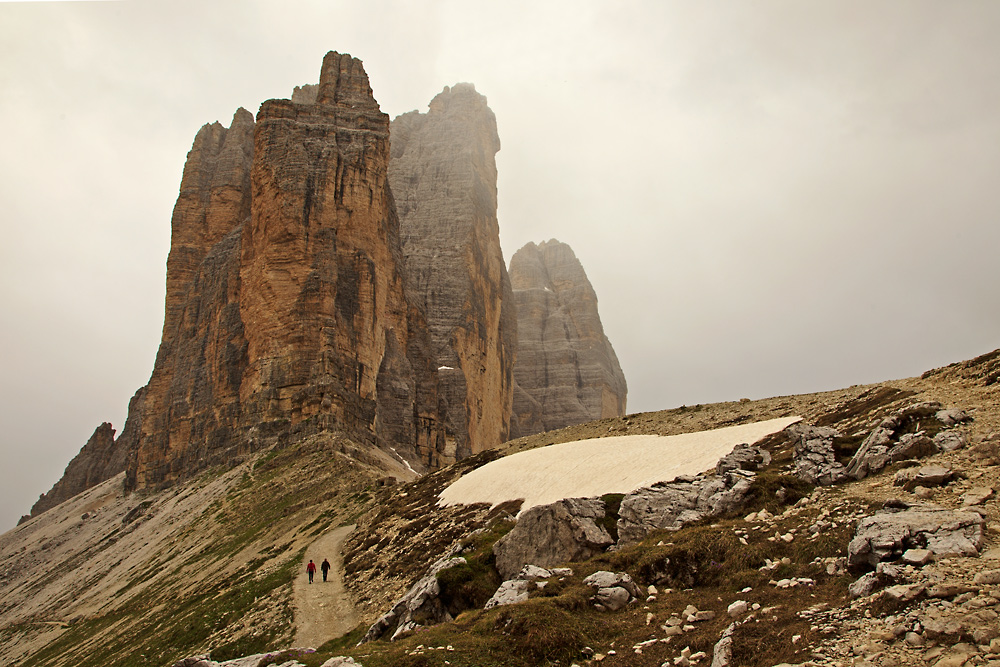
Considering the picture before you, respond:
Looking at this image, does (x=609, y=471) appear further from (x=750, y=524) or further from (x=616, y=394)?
(x=616, y=394)

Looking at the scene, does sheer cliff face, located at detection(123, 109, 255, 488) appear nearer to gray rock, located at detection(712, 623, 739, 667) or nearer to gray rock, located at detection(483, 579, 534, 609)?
gray rock, located at detection(483, 579, 534, 609)

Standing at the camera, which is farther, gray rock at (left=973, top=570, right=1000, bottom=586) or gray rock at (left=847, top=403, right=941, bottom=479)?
gray rock at (left=847, top=403, right=941, bottom=479)

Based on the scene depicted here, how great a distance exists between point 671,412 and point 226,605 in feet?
86.9

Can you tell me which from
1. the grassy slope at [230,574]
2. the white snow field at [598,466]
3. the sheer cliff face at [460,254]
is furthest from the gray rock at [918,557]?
the sheer cliff face at [460,254]

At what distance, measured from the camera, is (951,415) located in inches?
639

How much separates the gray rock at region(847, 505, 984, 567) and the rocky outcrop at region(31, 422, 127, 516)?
124687 millimetres

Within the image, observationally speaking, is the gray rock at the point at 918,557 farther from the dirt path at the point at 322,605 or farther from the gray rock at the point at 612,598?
the dirt path at the point at 322,605

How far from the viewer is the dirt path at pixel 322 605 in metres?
22.1

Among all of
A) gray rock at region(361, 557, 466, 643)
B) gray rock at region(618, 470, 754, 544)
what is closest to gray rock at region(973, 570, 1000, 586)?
gray rock at region(618, 470, 754, 544)

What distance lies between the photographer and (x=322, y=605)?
82.2ft

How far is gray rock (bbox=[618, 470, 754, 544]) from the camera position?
17.8 metres

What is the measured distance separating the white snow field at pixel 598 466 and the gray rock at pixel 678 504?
2.85m

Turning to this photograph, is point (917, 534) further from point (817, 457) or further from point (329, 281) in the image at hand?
point (329, 281)

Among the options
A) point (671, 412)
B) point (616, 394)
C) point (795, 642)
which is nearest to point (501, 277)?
point (616, 394)
